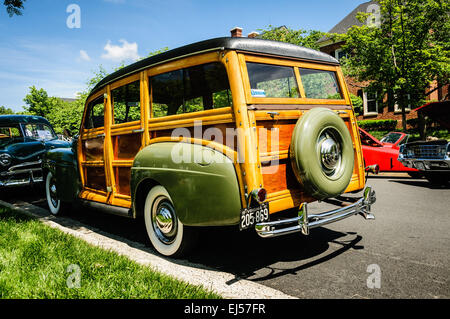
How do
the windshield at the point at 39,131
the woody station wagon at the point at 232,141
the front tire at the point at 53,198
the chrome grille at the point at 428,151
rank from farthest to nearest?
the windshield at the point at 39,131, the chrome grille at the point at 428,151, the front tire at the point at 53,198, the woody station wagon at the point at 232,141

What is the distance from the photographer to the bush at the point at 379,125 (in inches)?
897

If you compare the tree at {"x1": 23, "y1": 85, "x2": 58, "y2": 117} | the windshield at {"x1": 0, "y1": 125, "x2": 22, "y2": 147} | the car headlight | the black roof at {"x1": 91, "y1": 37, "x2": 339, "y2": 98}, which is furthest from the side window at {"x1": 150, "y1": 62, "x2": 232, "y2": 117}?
the tree at {"x1": 23, "y1": 85, "x2": 58, "y2": 117}

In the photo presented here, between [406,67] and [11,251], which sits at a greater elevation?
[406,67]

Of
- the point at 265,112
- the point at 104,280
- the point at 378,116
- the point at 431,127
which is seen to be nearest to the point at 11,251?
the point at 104,280

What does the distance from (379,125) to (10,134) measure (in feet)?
74.6

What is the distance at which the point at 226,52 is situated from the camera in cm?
299

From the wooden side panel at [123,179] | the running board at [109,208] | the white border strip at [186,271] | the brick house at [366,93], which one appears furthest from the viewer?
the brick house at [366,93]

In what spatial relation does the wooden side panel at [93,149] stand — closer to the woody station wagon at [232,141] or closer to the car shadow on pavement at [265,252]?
the woody station wagon at [232,141]

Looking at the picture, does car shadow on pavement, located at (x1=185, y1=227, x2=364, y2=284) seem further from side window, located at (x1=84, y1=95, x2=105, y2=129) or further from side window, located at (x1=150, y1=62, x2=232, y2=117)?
side window, located at (x1=84, y1=95, x2=105, y2=129)

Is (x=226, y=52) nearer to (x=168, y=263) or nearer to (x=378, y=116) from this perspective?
(x=168, y=263)

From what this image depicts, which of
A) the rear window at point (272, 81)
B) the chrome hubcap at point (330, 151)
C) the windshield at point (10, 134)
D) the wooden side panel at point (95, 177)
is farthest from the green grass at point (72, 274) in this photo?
the windshield at point (10, 134)

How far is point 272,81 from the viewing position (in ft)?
10.9

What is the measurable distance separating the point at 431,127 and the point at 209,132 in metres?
21.4

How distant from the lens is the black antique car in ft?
23.9
